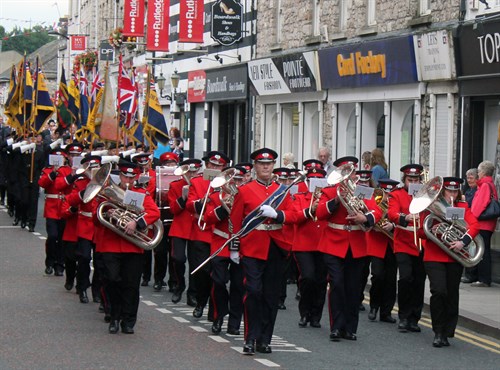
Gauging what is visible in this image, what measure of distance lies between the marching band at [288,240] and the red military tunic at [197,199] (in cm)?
1

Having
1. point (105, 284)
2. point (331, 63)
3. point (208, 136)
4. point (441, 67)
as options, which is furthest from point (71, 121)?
point (105, 284)

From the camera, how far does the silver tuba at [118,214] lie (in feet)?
43.3

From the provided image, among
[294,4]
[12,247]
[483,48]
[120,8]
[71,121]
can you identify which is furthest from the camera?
[120,8]

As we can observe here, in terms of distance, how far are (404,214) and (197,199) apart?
241 cm

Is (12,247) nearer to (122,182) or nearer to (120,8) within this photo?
(122,182)

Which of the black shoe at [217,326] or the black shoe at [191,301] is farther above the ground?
the black shoe at [217,326]

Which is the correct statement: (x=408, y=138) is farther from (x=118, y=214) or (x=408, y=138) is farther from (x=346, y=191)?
(x=118, y=214)

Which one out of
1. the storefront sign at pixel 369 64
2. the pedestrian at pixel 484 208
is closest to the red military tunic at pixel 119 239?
the pedestrian at pixel 484 208

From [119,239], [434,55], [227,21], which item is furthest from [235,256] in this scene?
[227,21]

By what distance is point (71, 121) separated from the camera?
28.4m

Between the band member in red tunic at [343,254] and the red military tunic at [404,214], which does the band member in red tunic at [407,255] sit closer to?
the red military tunic at [404,214]

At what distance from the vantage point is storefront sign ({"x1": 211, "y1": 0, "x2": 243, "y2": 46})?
3494cm

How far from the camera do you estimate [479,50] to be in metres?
21.3

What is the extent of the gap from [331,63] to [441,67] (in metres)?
6.04
